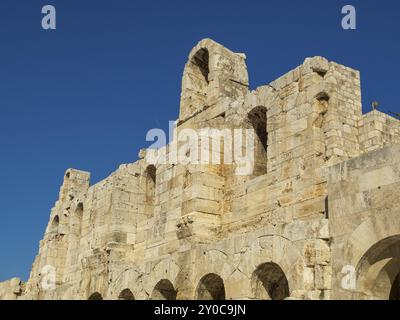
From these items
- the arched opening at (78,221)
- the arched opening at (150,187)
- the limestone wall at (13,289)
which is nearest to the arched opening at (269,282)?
the arched opening at (150,187)

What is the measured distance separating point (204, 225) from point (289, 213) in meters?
2.41

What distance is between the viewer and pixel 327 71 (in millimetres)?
11250

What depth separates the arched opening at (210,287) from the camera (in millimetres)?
11375

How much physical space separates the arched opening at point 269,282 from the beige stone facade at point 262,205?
0.03 meters

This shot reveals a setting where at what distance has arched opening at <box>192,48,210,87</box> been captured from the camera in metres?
15.7

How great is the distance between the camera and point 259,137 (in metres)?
13.2

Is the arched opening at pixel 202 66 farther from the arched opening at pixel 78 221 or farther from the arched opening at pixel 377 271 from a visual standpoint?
the arched opening at pixel 377 271

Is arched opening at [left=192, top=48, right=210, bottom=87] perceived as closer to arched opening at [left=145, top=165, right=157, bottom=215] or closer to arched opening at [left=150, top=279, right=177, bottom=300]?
arched opening at [left=145, top=165, right=157, bottom=215]

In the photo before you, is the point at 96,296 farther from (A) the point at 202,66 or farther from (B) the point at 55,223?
(B) the point at 55,223

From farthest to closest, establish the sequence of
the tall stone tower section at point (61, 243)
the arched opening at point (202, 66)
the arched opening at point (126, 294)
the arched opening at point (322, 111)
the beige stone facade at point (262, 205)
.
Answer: the tall stone tower section at point (61, 243), the arched opening at point (202, 66), the arched opening at point (126, 294), the arched opening at point (322, 111), the beige stone facade at point (262, 205)

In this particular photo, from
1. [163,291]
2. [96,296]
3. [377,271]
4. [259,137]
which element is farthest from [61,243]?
[377,271]

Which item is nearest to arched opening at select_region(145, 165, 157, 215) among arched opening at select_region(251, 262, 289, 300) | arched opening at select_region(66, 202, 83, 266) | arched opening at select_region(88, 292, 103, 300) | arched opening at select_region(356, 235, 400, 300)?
arched opening at select_region(88, 292, 103, 300)

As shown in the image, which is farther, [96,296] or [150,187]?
[150,187]

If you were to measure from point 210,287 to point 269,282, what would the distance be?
1.78 metres
